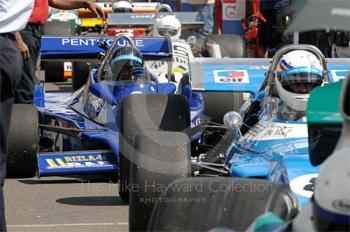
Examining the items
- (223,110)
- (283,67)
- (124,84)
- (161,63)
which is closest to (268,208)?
(283,67)

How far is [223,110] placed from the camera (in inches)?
370

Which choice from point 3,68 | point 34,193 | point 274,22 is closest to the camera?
point 3,68

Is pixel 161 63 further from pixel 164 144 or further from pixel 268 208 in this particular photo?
pixel 268 208

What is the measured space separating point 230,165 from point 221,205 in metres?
1.71

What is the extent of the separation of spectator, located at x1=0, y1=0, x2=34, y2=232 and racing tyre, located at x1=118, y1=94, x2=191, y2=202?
1.85m

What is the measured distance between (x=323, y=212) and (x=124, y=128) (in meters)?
3.72

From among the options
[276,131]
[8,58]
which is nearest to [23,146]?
[276,131]

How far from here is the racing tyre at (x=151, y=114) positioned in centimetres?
669

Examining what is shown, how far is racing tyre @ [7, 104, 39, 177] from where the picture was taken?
7656 millimetres

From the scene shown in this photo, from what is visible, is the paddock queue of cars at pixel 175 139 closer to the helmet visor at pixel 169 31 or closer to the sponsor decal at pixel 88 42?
the sponsor decal at pixel 88 42

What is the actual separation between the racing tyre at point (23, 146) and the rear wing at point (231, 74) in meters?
1.23

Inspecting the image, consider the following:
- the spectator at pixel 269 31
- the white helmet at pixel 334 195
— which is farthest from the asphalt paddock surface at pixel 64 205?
the spectator at pixel 269 31

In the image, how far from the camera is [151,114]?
673cm

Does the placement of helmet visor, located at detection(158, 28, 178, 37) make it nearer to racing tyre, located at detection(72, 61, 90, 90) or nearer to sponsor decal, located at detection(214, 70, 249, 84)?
racing tyre, located at detection(72, 61, 90, 90)
